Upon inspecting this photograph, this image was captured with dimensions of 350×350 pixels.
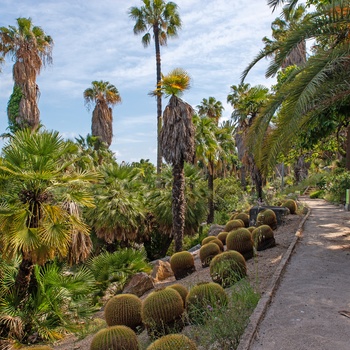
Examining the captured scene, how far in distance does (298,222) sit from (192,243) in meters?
8.57

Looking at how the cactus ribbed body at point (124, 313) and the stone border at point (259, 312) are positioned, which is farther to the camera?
the cactus ribbed body at point (124, 313)

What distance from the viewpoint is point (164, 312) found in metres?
6.19

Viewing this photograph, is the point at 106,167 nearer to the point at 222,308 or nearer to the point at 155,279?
the point at 155,279

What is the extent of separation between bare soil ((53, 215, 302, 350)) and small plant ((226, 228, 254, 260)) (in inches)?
8.6

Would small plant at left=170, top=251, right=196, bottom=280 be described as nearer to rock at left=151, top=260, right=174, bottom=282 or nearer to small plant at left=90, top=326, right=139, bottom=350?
rock at left=151, top=260, right=174, bottom=282

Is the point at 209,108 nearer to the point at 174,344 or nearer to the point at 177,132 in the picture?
the point at 177,132

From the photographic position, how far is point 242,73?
9305 millimetres

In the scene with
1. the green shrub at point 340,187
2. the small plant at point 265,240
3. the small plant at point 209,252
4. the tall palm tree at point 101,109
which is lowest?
the small plant at point 209,252

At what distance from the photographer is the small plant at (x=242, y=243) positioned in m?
9.50

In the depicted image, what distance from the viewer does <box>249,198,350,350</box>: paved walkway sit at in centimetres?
448

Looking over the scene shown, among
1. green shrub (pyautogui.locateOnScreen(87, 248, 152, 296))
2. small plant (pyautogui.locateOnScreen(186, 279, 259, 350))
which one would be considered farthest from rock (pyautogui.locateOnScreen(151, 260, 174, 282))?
small plant (pyautogui.locateOnScreen(186, 279, 259, 350))

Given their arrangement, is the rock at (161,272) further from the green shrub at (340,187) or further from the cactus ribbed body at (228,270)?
the green shrub at (340,187)

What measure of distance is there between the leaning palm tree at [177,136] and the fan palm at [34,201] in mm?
7959

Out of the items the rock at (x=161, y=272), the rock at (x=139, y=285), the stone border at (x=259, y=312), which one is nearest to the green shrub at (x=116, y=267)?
the rock at (x=161, y=272)
